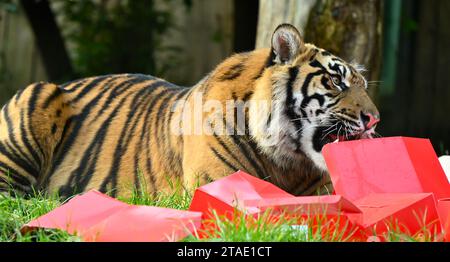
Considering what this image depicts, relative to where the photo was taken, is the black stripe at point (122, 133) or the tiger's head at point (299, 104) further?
the black stripe at point (122, 133)

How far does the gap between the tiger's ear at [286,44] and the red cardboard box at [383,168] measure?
2.81ft

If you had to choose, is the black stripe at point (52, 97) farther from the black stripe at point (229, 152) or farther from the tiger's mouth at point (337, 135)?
the tiger's mouth at point (337, 135)

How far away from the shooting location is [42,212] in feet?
12.7

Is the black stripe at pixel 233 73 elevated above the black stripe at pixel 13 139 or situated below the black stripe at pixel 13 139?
above

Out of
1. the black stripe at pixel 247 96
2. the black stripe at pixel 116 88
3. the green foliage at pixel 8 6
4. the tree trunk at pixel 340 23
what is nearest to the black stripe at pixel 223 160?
the black stripe at pixel 247 96

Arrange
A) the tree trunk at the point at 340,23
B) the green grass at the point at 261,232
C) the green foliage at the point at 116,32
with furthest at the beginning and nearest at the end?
the green foliage at the point at 116,32 → the tree trunk at the point at 340,23 → the green grass at the point at 261,232

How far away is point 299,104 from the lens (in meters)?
4.55

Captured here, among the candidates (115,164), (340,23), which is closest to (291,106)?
(115,164)

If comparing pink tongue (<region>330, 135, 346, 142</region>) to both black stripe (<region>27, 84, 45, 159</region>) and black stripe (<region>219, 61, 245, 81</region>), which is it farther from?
black stripe (<region>27, 84, 45, 159</region>)

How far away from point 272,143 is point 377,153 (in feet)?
2.59

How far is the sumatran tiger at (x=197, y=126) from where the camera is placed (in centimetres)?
455

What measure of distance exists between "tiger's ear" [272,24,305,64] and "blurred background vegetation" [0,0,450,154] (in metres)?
4.98
